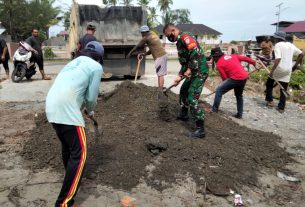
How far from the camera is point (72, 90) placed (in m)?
3.34

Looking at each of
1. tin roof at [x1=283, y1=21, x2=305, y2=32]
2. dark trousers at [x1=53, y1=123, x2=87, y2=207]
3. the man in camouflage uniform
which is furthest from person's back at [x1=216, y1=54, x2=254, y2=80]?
tin roof at [x1=283, y1=21, x2=305, y2=32]

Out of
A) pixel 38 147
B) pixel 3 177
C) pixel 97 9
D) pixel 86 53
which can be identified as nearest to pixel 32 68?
pixel 97 9

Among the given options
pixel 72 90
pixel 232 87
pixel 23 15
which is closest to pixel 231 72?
pixel 232 87

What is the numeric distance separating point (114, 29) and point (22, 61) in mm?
2953

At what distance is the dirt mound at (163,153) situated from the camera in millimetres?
4320

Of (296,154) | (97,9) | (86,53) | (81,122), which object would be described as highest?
(97,9)

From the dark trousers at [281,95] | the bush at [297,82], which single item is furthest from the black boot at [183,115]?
the bush at [297,82]

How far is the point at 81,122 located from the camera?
3.42m

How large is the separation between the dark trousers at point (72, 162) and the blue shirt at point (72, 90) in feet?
0.29

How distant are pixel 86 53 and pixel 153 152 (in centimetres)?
180

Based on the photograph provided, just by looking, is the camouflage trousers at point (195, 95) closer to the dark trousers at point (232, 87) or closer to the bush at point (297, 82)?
the dark trousers at point (232, 87)

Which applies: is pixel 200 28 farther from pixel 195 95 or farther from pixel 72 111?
pixel 72 111

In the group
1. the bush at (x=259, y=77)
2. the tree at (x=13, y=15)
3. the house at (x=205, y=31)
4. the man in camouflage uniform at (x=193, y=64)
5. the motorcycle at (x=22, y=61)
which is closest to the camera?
the man in camouflage uniform at (x=193, y=64)

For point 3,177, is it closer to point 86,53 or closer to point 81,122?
point 81,122
